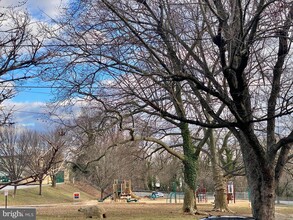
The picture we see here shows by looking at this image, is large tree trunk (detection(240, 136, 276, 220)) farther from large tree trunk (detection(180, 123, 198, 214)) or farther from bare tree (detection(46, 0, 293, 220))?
large tree trunk (detection(180, 123, 198, 214))

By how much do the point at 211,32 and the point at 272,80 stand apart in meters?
3.53

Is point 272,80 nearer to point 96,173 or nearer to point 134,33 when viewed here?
point 134,33

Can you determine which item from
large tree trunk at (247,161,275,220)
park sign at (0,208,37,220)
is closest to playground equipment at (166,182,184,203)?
large tree trunk at (247,161,275,220)

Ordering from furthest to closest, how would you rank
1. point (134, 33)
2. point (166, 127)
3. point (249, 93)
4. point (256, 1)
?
point (166, 127)
point (249, 93)
point (134, 33)
point (256, 1)

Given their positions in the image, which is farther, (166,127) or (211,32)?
(166,127)

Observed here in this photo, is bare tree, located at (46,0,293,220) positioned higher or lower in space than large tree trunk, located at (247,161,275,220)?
higher

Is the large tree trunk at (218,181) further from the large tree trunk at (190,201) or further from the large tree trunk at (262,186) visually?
the large tree trunk at (262,186)

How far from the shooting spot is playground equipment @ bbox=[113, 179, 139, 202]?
2311 inches

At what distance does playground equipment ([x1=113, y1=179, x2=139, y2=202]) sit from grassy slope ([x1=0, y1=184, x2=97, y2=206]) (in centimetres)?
616

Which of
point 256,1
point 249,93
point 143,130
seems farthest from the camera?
point 143,130

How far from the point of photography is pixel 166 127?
31.5m

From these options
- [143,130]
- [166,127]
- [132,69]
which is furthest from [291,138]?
[166,127]

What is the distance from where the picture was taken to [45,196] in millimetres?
66562

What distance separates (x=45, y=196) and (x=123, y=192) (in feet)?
40.8
